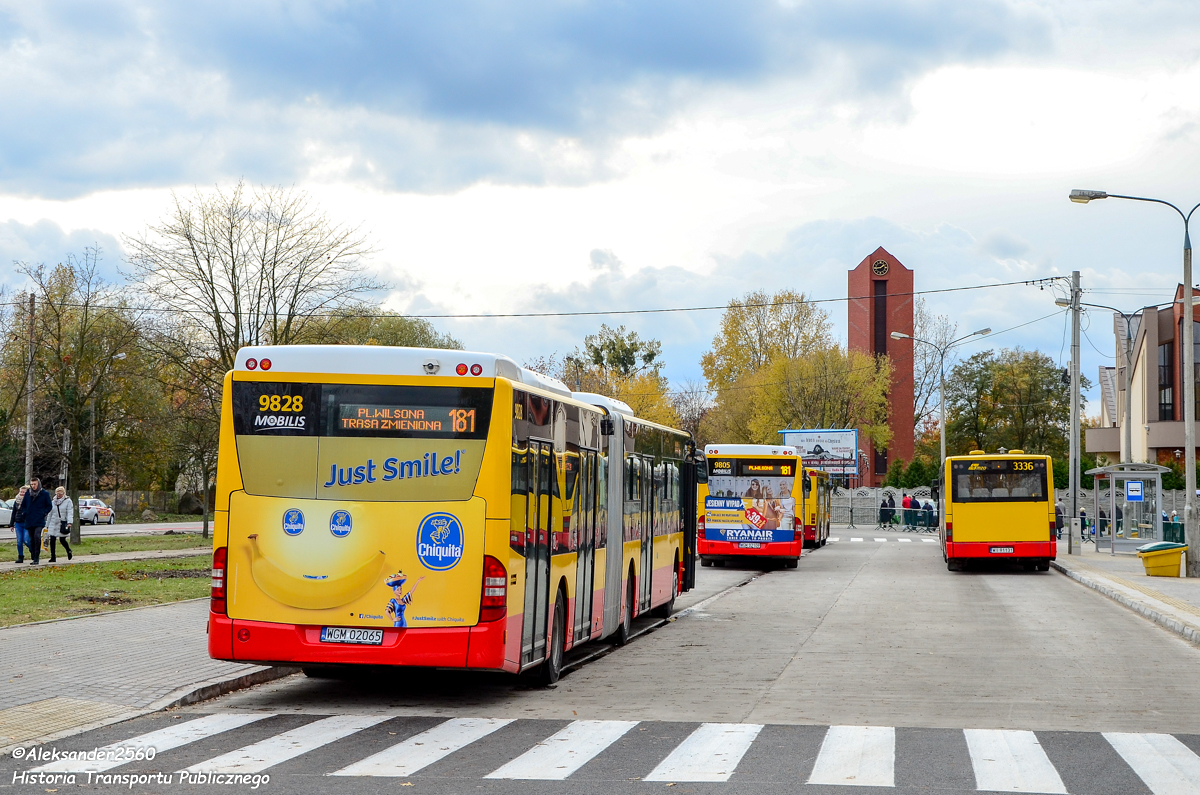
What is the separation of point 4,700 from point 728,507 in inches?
871

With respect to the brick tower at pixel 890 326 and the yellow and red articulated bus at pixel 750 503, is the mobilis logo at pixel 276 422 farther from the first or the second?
the brick tower at pixel 890 326

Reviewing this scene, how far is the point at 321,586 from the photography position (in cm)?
945

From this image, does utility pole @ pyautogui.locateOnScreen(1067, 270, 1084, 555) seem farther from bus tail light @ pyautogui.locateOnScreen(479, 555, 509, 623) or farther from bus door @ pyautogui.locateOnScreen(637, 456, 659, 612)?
bus tail light @ pyautogui.locateOnScreen(479, 555, 509, 623)

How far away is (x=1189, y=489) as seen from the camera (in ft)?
84.4

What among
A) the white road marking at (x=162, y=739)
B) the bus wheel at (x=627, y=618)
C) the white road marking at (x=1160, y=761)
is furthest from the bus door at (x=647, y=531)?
the white road marking at (x=1160, y=761)

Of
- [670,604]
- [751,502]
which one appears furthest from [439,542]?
[751,502]

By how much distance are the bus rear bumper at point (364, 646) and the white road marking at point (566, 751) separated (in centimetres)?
92

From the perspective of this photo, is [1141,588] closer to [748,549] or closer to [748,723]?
[748,549]

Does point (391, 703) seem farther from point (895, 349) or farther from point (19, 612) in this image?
point (895, 349)

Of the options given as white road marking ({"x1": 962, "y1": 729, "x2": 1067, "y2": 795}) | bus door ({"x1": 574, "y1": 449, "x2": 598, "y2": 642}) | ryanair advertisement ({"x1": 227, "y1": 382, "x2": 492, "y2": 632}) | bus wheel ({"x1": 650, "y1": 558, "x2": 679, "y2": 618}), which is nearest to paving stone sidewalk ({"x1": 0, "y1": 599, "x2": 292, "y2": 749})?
ryanair advertisement ({"x1": 227, "y1": 382, "x2": 492, "y2": 632})

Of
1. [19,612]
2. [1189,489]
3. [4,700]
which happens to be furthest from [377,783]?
[1189,489]

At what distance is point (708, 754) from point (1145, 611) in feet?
44.3

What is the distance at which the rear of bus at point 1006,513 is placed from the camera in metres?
29.1

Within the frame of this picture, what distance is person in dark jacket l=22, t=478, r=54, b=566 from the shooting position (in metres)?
24.0
